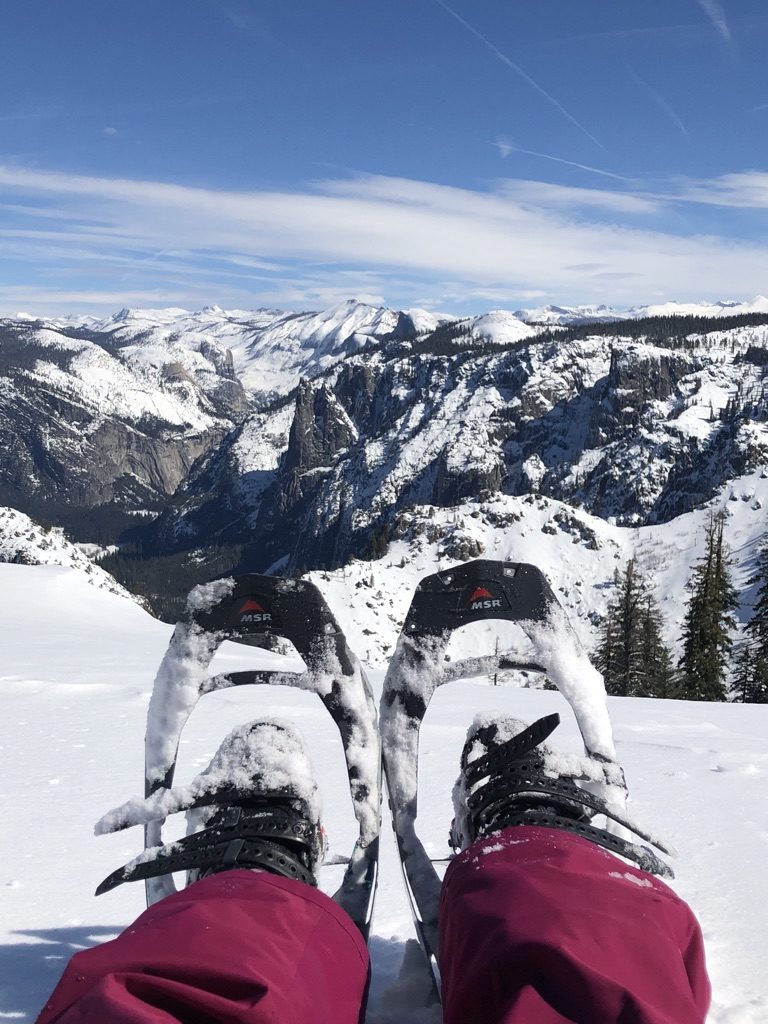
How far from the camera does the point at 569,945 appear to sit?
142cm

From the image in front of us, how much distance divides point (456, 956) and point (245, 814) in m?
0.88

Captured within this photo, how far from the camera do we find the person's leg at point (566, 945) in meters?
1.33

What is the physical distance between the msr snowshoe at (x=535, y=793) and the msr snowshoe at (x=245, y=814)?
0.51 meters

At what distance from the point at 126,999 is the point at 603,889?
1.02 meters

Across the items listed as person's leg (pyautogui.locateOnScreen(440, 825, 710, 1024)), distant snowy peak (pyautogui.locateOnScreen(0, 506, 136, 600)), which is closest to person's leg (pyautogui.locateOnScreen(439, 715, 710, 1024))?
person's leg (pyautogui.locateOnScreen(440, 825, 710, 1024))

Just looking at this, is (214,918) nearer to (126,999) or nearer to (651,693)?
(126,999)

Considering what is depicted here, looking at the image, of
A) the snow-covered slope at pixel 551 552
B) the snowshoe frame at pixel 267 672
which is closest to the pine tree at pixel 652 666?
the snow-covered slope at pixel 551 552

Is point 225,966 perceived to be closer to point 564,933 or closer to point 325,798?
point 564,933

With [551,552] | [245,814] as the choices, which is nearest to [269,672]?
[245,814]

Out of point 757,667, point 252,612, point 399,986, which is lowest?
point 757,667

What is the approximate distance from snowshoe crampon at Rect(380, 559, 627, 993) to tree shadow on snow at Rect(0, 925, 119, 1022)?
43.8 inches

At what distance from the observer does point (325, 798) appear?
3.90 metres

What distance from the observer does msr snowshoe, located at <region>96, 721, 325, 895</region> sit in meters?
1.94

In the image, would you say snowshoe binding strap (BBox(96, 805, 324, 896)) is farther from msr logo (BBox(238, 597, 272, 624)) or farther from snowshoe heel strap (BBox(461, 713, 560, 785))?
msr logo (BBox(238, 597, 272, 624))
